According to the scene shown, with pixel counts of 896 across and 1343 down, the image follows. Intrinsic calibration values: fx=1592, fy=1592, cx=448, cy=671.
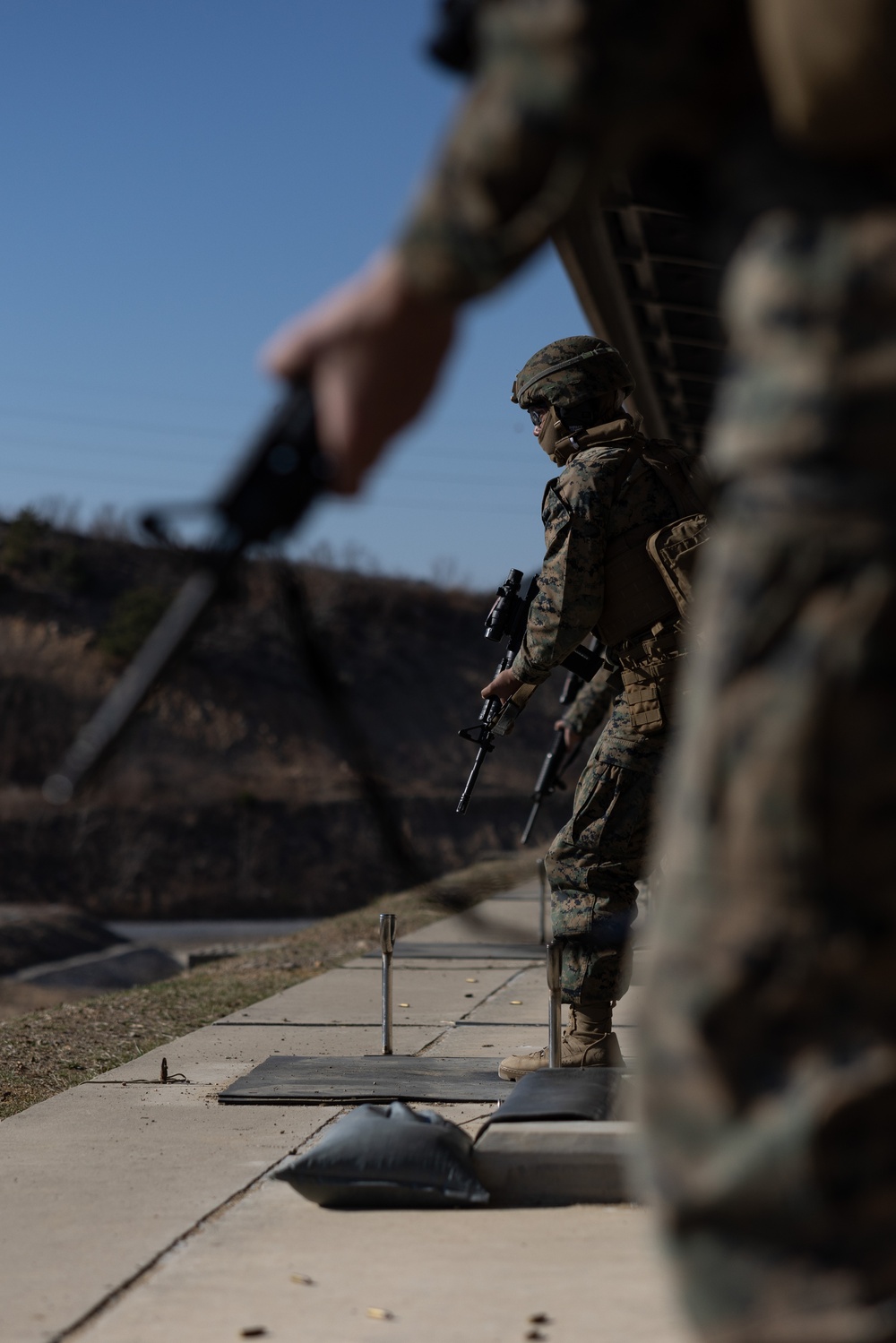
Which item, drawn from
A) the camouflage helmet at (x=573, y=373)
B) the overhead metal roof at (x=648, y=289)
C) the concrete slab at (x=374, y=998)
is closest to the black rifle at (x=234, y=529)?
the camouflage helmet at (x=573, y=373)

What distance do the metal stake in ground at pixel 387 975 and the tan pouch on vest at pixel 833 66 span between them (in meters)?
4.27

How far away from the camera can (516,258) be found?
5.04ft

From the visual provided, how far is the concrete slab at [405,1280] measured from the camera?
2.64 metres

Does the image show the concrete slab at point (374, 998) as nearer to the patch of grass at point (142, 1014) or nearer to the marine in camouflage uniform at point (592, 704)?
the patch of grass at point (142, 1014)

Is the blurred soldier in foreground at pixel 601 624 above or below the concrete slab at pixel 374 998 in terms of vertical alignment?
above

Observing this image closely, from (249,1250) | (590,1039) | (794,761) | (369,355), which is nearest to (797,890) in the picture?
(794,761)

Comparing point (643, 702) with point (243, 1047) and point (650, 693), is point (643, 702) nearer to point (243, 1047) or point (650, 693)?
point (650, 693)

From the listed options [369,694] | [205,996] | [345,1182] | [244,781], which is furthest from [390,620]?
[345,1182]

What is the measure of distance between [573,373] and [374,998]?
3.49 m

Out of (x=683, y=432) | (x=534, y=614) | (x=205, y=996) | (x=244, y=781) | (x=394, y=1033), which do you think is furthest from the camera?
(x=244, y=781)

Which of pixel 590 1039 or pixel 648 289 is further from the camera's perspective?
pixel 648 289

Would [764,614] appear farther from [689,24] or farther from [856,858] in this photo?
[689,24]

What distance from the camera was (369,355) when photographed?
1596 millimetres

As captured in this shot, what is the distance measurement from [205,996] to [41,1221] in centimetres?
429
